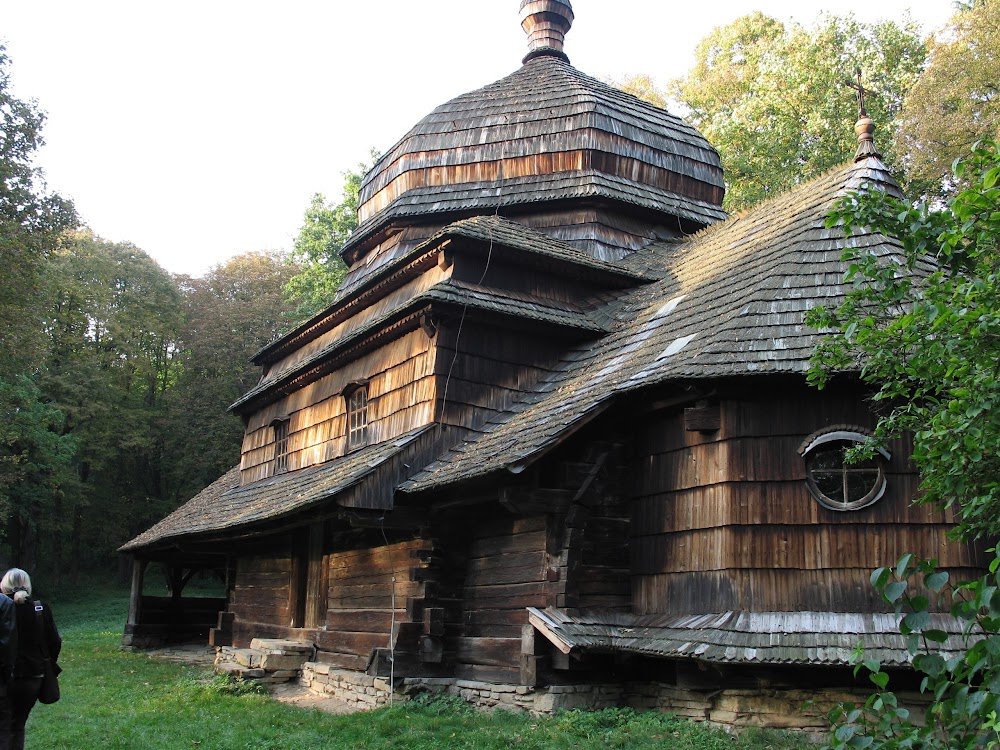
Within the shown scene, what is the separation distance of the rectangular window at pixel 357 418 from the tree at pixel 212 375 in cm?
2180

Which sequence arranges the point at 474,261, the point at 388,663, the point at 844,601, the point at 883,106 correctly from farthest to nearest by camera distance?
the point at 883,106
the point at 474,261
the point at 388,663
the point at 844,601

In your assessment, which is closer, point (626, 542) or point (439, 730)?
point (439, 730)

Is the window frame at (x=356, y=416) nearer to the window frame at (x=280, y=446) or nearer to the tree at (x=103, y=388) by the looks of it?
the window frame at (x=280, y=446)

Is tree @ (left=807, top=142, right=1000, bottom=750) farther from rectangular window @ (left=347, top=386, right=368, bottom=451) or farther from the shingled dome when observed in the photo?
the shingled dome

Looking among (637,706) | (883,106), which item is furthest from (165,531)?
(883,106)

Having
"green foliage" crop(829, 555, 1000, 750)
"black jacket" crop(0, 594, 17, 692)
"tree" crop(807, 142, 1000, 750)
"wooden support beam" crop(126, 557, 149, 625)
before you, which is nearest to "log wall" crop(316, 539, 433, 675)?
"black jacket" crop(0, 594, 17, 692)

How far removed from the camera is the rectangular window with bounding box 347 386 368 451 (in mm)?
14117

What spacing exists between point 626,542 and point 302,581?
674cm

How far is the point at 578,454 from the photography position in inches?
406

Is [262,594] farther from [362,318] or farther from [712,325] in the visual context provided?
[712,325]

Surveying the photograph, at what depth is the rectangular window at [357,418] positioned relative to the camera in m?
14.1

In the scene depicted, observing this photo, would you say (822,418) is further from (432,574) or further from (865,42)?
(865,42)


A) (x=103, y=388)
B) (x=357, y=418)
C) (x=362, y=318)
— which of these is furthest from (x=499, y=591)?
(x=103, y=388)

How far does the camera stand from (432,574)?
37.0ft
